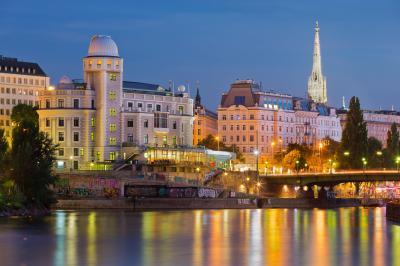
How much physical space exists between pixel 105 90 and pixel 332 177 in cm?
4006

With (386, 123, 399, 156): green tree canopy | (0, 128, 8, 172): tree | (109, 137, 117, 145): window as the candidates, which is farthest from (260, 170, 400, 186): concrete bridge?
(0, 128, 8, 172): tree

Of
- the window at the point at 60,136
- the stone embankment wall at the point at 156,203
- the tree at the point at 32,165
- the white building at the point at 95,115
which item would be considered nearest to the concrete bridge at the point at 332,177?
the stone embankment wall at the point at 156,203

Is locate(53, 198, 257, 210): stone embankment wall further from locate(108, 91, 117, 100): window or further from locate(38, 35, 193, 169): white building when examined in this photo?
locate(108, 91, 117, 100): window

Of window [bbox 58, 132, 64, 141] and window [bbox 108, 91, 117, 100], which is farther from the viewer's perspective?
window [bbox 108, 91, 117, 100]

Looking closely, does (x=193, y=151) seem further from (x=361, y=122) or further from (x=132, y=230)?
(x=132, y=230)

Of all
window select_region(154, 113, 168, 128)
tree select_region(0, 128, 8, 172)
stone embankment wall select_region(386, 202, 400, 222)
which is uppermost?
window select_region(154, 113, 168, 128)

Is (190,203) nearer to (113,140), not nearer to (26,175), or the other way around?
(113,140)

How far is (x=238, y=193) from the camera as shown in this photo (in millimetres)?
157375

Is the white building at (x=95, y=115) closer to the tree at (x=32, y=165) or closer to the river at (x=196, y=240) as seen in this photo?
the tree at (x=32, y=165)

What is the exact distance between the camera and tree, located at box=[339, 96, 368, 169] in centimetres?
17038

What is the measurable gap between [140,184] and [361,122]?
4426cm

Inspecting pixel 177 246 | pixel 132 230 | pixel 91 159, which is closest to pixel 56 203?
pixel 91 159

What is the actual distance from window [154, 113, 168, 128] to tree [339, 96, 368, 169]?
30440mm

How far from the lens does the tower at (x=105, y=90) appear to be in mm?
165875
